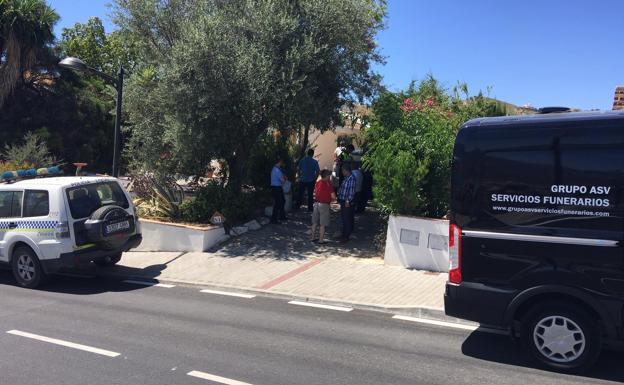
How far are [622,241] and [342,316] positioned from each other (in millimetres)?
3632

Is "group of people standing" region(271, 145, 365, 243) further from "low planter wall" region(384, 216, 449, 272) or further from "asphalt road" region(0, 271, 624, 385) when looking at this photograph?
"asphalt road" region(0, 271, 624, 385)

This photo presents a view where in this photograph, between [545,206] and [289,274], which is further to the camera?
[289,274]

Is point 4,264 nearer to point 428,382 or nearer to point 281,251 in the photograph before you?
point 281,251

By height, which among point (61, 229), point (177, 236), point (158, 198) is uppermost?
point (158, 198)

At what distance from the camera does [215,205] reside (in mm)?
12367

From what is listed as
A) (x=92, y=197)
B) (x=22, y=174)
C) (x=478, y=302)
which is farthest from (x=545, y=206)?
(x=22, y=174)

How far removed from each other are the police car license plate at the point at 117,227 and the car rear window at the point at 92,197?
1.31 feet

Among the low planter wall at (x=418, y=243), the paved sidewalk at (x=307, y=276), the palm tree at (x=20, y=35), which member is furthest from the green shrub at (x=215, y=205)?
the palm tree at (x=20, y=35)

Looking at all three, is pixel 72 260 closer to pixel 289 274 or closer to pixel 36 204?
pixel 36 204

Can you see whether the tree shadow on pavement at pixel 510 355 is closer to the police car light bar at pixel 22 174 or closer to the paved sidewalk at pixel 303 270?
the paved sidewalk at pixel 303 270

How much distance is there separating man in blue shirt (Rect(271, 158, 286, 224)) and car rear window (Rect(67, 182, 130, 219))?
145 inches

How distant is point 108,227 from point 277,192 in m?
4.47

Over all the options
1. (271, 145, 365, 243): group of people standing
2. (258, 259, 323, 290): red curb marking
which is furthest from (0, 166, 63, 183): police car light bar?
(271, 145, 365, 243): group of people standing

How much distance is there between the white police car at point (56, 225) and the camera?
8852 mm
